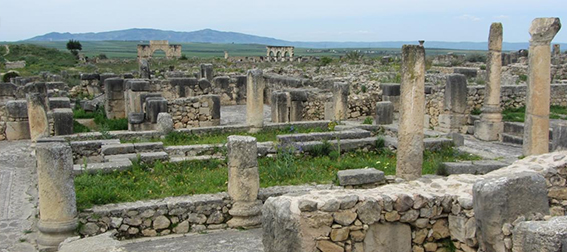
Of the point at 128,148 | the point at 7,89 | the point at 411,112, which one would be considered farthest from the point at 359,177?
the point at 7,89

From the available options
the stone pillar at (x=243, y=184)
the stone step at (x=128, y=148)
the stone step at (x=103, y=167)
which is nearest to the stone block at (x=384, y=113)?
the stone step at (x=128, y=148)

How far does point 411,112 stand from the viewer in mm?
8906

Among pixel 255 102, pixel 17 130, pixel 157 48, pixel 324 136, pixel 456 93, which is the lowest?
pixel 17 130

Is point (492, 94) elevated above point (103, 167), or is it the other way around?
point (492, 94)

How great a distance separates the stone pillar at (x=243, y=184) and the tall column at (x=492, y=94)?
774 centimetres

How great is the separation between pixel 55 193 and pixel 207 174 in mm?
3018

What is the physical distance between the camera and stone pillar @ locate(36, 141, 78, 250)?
7719 millimetres

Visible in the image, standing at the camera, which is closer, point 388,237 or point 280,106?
point 388,237

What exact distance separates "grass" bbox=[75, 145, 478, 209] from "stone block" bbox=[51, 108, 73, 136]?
4131 mm

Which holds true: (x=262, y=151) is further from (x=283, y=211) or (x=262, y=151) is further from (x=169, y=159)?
(x=283, y=211)

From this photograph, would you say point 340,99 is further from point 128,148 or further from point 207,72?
point 207,72

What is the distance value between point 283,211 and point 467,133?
10.8 metres

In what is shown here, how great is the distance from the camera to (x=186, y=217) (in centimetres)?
848

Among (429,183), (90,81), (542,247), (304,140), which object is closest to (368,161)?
(304,140)
